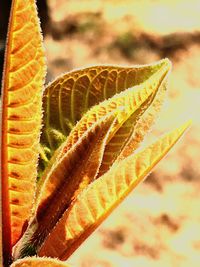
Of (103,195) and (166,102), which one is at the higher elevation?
(103,195)

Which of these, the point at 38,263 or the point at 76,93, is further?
the point at 76,93

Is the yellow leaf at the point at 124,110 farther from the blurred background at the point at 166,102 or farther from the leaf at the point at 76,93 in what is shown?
the blurred background at the point at 166,102

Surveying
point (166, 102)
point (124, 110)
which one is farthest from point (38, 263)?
point (166, 102)

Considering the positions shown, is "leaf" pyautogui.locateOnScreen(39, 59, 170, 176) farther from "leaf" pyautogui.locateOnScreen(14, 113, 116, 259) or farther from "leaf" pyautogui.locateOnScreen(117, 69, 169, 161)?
"leaf" pyautogui.locateOnScreen(14, 113, 116, 259)

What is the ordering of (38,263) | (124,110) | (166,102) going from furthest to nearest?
(166,102) → (124,110) → (38,263)

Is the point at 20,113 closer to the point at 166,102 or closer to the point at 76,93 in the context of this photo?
the point at 76,93

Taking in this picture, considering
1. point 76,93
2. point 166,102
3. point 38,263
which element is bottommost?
point 166,102
